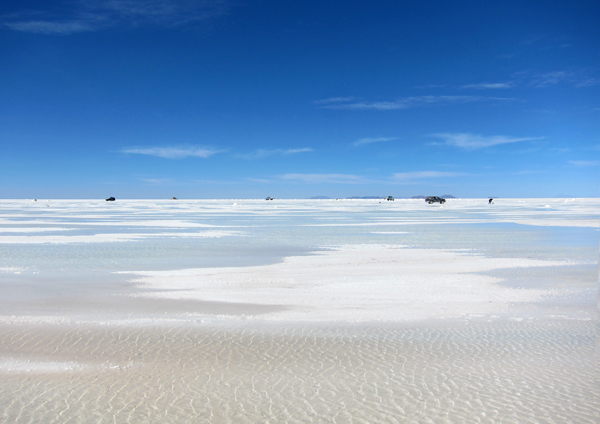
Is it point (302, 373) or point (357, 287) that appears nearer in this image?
point (302, 373)

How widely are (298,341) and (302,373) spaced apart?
1234mm

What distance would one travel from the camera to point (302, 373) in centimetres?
598

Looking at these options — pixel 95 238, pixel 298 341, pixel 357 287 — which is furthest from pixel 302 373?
pixel 95 238

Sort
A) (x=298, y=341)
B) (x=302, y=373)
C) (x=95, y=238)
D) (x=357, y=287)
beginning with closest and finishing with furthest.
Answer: (x=302, y=373) < (x=298, y=341) < (x=357, y=287) < (x=95, y=238)

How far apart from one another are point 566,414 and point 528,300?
5.21 m

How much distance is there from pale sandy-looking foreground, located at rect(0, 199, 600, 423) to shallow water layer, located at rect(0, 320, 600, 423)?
0.08 ft

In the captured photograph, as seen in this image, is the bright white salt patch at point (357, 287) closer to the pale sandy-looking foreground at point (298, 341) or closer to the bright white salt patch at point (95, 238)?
the pale sandy-looking foreground at point (298, 341)

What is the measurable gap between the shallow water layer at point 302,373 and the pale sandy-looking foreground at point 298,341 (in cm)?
3

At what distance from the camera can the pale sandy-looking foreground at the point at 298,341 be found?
5.09 metres

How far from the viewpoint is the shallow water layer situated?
495 cm

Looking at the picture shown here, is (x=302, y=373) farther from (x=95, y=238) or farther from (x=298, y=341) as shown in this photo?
(x=95, y=238)

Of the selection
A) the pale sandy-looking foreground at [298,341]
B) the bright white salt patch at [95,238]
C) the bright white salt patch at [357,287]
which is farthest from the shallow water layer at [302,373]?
the bright white salt patch at [95,238]

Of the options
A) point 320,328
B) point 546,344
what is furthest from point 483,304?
point 320,328

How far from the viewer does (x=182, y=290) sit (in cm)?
1070
